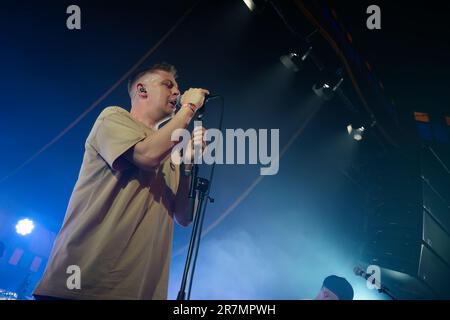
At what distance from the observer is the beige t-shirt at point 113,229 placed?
1.43 meters

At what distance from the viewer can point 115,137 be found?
1.70 meters

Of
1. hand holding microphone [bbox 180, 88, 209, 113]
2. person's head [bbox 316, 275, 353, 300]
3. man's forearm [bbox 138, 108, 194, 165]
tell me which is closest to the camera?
man's forearm [bbox 138, 108, 194, 165]

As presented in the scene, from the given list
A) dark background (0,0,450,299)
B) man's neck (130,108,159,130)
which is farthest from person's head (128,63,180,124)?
dark background (0,0,450,299)

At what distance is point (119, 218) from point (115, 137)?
0.48 m

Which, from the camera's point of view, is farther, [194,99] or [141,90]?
[141,90]

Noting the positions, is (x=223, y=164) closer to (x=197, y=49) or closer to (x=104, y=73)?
(x=197, y=49)

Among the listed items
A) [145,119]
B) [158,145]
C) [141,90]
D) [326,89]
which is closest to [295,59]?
[326,89]

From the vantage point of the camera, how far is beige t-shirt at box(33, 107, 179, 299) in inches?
56.2

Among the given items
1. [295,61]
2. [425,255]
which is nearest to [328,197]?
[425,255]

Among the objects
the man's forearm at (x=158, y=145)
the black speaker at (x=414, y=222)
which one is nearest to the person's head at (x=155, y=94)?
the man's forearm at (x=158, y=145)

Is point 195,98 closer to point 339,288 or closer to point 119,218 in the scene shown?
point 119,218

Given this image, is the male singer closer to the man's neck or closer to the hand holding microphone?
the hand holding microphone

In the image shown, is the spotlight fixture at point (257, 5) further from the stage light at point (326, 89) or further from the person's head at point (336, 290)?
the person's head at point (336, 290)
